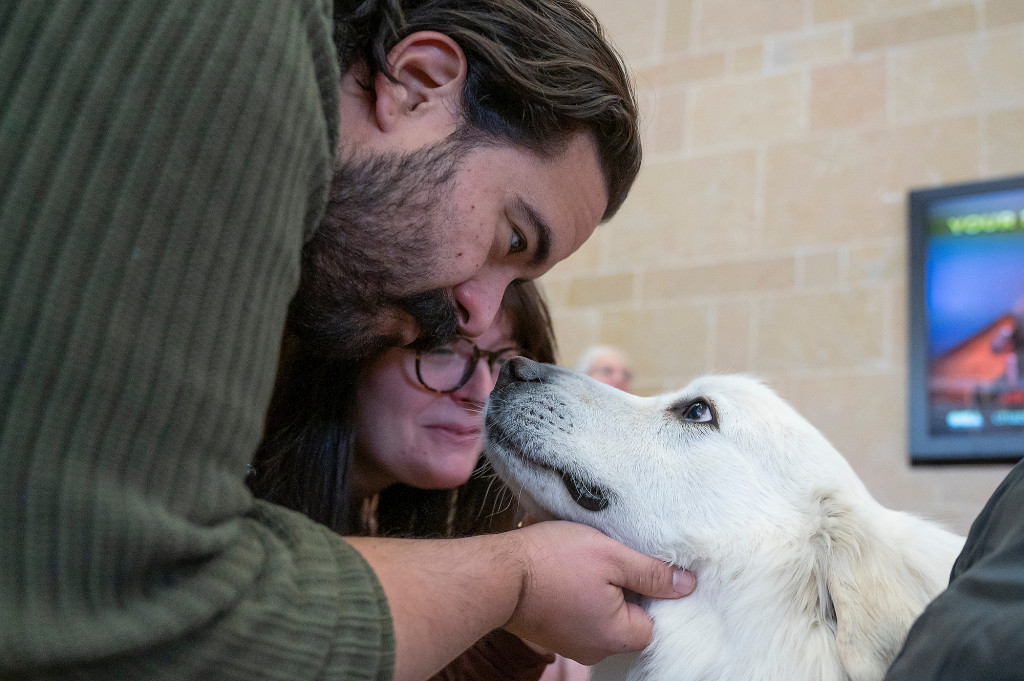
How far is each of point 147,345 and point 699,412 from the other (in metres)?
0.86

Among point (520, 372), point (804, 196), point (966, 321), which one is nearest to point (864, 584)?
point (520, 372)

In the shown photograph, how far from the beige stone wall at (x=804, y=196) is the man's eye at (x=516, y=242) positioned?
206 cm

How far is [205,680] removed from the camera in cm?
65

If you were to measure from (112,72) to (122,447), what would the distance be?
0.27 m

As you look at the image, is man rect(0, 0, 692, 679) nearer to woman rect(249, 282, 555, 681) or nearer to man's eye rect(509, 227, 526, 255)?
man's eye rect(509, 227, 526, 255)

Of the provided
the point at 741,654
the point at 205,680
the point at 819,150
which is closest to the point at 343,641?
the point at 205,680

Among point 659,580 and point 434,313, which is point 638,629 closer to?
point 659,580

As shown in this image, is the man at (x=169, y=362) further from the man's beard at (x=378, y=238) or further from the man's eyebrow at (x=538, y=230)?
the man's eyebrow at (x=538, y=230)

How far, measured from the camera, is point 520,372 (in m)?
1.31

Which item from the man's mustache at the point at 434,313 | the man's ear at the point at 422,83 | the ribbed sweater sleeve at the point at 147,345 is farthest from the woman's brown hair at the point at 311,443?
the ribbed sweater sleeve at the point at 147,345

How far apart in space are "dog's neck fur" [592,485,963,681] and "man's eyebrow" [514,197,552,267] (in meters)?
0.50

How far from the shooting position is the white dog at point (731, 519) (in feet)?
3.47

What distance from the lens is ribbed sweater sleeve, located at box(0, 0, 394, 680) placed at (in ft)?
1.96

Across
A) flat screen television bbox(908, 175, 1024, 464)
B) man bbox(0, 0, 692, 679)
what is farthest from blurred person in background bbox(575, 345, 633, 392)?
man bbox(0, 0, 692, 679)
